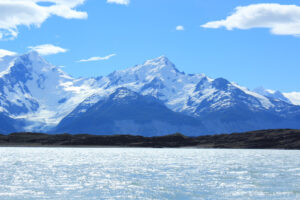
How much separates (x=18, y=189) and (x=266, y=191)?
93.9 feet

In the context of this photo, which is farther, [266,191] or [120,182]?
[120,182]

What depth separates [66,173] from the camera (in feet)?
254

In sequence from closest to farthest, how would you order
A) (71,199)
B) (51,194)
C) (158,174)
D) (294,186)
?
(71,199), (51,194), (294,186), (158,174)

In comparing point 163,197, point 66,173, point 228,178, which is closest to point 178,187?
point 163,197

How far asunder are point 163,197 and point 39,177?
25.5 metres

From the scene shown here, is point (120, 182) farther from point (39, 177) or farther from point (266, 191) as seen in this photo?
point (266, 191)

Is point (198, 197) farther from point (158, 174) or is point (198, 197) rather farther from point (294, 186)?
point (158, 174)

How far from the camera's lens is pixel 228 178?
70438mm

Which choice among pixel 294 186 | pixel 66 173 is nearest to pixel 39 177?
pixel 66 173

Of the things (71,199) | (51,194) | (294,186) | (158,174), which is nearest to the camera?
(71,199)

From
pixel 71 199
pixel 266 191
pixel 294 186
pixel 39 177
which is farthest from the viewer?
pixel 39 177

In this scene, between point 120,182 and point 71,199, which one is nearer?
point 71,199

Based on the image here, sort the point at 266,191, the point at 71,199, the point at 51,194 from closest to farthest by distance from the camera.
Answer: the point at 71,199, the point at 51,194, the point at 266,191

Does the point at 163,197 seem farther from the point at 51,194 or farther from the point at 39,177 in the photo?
the point at 39,177
